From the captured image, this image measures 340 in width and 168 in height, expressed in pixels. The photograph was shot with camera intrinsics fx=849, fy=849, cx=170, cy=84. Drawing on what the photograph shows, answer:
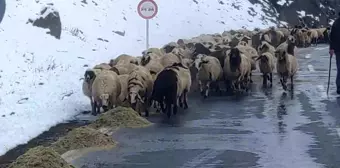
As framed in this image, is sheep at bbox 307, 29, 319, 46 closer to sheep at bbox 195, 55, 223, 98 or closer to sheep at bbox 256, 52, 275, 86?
sheep at bbox 256, 52, 275, 86

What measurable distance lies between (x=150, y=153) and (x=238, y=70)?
33.7ft

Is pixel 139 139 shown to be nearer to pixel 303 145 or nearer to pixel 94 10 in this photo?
pixel 303 145

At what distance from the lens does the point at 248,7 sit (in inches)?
2616

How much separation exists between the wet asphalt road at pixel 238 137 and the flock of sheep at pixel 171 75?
636mm

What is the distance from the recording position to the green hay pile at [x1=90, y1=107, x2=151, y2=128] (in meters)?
15.2

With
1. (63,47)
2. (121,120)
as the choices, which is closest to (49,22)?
(63,47)

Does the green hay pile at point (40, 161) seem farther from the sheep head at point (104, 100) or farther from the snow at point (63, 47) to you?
the sheep head at point (104, 100)

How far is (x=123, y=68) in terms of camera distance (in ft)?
64.0

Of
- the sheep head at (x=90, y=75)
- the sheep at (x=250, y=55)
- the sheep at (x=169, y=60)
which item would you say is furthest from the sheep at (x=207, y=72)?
the sheep head at (x=90, y=75)

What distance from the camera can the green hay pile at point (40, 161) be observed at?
10.5m

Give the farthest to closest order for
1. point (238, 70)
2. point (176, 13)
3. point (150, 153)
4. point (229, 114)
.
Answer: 1. point (176, 13)
2. point (238, 70)
3. point (229, 114)
4. point (150, 153)

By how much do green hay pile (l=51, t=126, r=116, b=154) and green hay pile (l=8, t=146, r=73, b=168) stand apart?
1.66 metres

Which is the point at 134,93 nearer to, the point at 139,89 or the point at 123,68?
the point at 139,89

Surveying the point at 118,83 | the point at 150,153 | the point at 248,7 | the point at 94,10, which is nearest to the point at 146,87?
the point at 118,83
